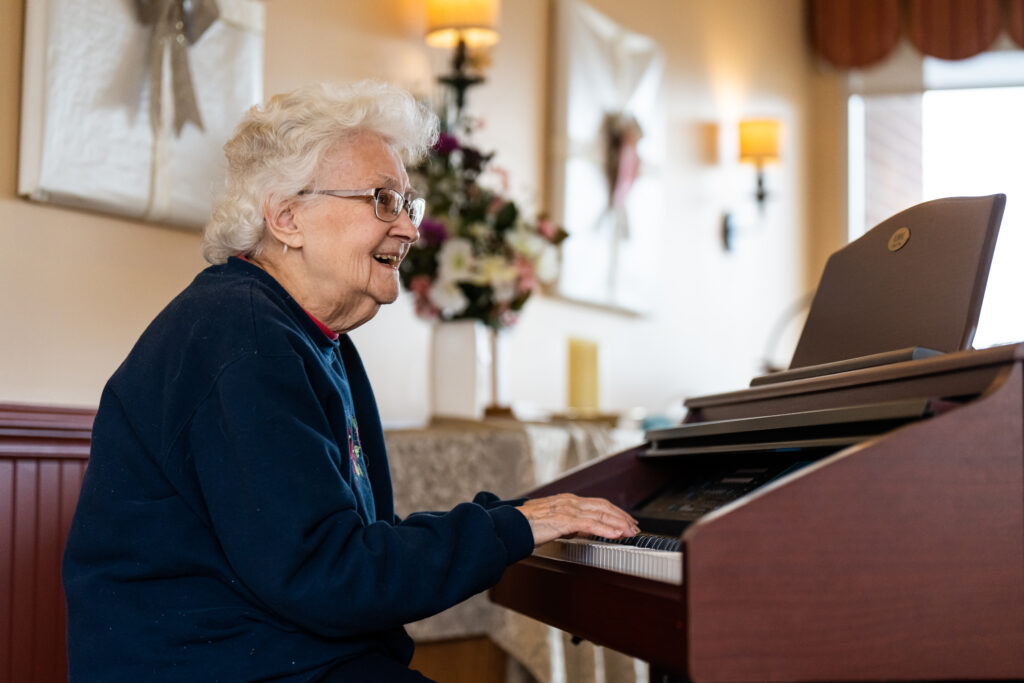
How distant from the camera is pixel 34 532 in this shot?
1986 mm

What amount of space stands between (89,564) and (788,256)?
4.82 m

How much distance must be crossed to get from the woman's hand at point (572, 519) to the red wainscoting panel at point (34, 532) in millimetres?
960

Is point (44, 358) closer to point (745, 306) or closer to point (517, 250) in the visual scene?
point (517, 250)

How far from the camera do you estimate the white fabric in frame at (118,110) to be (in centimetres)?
205

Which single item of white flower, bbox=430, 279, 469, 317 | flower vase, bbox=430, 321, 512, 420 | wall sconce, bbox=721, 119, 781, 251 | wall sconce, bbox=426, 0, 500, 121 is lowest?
flower vase, bbox=430, 321, 512, 420

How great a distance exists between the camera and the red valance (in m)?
5.42

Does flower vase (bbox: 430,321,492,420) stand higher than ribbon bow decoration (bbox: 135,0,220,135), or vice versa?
ribbon bow decoration (bbox: 135,0,220,135)

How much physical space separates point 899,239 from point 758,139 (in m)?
3.57

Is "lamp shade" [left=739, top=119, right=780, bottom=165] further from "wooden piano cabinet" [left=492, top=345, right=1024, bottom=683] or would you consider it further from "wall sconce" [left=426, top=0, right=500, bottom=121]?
"wooden piano cabinet" [left=492, top=345, right=1024, bottom=683]

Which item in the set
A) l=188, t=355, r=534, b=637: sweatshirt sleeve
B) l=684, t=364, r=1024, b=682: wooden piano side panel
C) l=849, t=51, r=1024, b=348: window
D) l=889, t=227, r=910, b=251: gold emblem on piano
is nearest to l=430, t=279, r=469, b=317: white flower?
l=889, t=227, r=910, b=251: gold emblem on piano

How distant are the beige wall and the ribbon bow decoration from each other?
0.24 metres

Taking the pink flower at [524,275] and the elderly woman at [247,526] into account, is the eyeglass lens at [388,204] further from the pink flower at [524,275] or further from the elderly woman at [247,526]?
the pink flower at [524,275]

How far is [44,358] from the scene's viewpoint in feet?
6.88

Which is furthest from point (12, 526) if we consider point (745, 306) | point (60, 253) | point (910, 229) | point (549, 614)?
point (745, 306)
